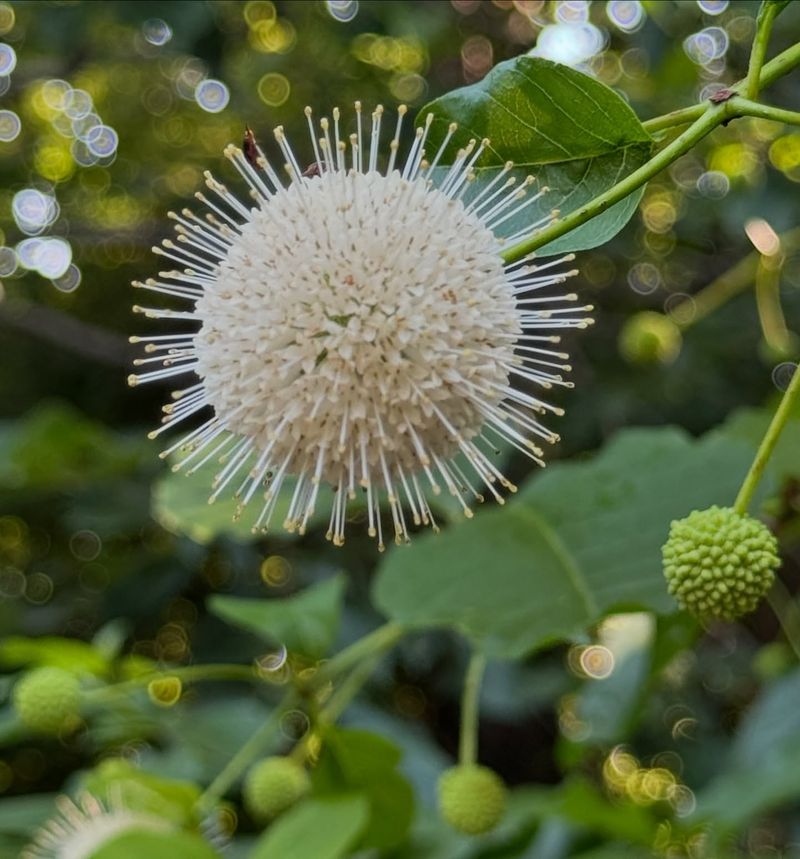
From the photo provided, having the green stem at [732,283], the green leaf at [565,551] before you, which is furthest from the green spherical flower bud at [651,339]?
the green leaf at [565,551]

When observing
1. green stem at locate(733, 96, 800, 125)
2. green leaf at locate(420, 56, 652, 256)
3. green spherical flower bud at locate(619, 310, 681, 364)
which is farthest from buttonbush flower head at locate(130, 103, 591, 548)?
green spherical flower bud at locate(619, 310, 681, 364)

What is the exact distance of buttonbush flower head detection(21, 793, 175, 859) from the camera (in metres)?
2.19

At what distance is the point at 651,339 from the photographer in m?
3.76

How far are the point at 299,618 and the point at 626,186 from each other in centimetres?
129

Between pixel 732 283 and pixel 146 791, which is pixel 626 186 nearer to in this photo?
pixel 146 791

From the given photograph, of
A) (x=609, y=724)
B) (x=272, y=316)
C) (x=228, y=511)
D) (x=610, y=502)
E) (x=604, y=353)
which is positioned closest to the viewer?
(x=272, y=316)

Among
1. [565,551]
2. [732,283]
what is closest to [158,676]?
[565,551]

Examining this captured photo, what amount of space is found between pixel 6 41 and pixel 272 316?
4218mm

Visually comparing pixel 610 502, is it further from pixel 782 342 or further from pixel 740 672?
pixel 740 672

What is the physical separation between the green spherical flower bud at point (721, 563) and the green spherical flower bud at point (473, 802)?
37.8 inches

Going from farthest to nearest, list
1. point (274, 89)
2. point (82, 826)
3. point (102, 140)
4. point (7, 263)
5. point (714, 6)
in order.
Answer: point (102, 140) → point (7, 263) → point (274, 89) → point (714, 6) → point (82, 826)

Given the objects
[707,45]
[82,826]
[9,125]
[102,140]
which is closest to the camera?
[82,826]

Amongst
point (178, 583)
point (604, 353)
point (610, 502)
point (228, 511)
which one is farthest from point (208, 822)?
point (604, 353)

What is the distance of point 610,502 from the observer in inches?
86.8
